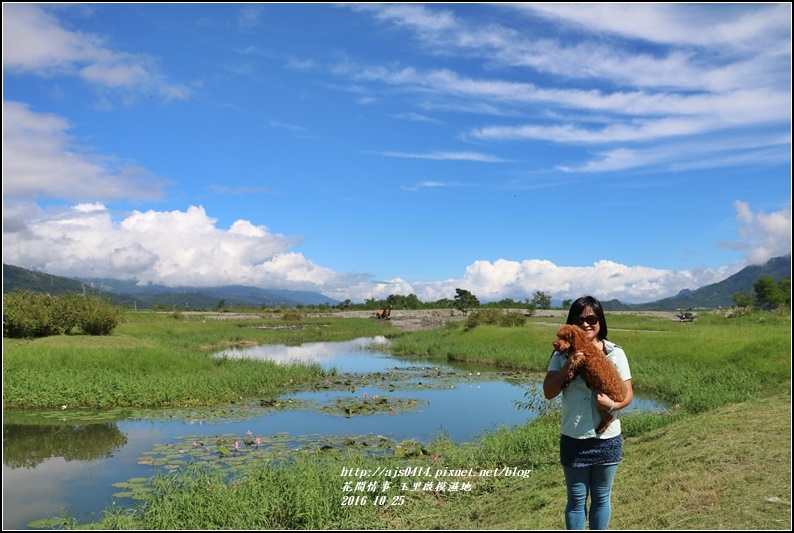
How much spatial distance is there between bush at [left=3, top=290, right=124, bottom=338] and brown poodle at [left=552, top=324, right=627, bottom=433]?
75.5 feet

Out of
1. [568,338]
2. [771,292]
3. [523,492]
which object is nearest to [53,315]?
[523,492]

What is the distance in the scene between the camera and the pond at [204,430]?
9.26m

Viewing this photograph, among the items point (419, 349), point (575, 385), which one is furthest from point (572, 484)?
point (419, 349)

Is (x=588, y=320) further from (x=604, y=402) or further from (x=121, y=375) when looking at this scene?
(x=121, y=375)

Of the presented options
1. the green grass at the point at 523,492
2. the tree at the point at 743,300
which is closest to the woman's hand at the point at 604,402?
the green grass at the point at 523,492

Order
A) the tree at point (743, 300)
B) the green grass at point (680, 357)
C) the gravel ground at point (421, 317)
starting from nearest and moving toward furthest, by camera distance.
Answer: the green grass at point (680, 357)
the tree at point (743, 300)
the gravel ground at point (421, 317)

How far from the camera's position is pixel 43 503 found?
8602 mm

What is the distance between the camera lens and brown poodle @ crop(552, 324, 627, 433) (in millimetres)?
4270

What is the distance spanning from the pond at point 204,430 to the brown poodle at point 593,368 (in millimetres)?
7388

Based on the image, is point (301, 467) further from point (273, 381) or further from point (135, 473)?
point (273, 381)

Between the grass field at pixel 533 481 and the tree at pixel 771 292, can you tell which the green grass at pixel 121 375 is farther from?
the tree at pixel 771 292

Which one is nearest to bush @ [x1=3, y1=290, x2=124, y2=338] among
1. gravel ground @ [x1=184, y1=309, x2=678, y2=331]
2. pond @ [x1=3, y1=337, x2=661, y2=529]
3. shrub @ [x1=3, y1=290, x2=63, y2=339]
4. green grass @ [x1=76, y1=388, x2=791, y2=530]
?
shrub @ [x1=3, y1=290, x2=63, y2=339]

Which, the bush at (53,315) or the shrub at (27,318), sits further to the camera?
the bush at (53,315)

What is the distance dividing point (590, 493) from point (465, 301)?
6993 cm
